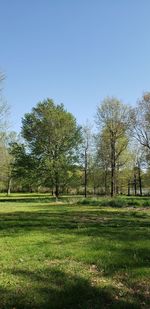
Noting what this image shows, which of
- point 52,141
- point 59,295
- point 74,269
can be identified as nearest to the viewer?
point 59,295

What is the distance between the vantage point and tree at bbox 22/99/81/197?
55594mm

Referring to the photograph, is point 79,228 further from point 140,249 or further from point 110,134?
point 110,134

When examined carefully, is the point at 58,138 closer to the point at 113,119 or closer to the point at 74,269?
the point at 113,119

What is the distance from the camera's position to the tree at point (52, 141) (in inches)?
2189

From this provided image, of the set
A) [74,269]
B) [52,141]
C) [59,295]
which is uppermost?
[52,141]

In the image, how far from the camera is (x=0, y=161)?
59.7 meters

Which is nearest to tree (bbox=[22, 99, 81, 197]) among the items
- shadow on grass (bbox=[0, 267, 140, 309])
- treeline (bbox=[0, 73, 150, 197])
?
treeline (bbox=[0, 73, 150, 197])

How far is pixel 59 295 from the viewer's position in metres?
7.05

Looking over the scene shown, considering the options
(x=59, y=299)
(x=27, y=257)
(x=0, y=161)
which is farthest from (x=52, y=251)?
(x=0, y=161)

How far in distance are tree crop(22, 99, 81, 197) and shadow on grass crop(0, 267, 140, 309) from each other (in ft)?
154

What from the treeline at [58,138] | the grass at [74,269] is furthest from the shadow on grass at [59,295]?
the treeline at [58,138]

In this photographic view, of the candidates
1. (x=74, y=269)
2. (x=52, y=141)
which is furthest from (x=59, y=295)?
(x=52, y=141)

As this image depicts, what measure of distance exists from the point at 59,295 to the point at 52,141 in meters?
49.1

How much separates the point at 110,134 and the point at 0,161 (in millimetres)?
17522
